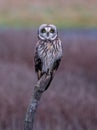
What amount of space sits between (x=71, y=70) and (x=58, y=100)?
136 inches

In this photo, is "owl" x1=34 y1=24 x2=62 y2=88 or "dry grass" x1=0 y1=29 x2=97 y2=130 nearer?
"owl" x1=34 y1=24 x2=62 y2=88

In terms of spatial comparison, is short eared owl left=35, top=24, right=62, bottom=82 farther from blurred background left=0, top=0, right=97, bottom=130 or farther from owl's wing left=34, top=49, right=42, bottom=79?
blurred background left=0, top=0, right=97, bottom=130

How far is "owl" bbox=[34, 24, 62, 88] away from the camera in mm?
4859

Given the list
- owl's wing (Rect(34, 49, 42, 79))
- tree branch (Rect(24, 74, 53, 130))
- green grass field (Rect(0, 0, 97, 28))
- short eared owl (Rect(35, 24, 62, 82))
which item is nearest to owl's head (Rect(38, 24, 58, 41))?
short eared owl (Rect(35, 24, 62, 82))

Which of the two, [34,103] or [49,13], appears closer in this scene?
[34,103]

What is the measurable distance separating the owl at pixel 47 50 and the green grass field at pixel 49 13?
2413 cm

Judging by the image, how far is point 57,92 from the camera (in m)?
10.4

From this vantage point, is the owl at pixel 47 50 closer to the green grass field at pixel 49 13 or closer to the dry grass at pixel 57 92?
the dry grass at pixel 57 92

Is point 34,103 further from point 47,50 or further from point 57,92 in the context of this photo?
point 57,92

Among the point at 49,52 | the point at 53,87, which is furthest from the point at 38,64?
the point at 53,87

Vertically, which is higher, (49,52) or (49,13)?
(49,52)

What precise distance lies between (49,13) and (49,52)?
27.2m

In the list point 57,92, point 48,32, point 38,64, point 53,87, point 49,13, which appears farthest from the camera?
point 49,13

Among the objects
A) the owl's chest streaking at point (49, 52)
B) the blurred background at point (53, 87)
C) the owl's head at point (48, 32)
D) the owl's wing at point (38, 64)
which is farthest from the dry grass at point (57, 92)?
the owl's head at point (48, 32)
